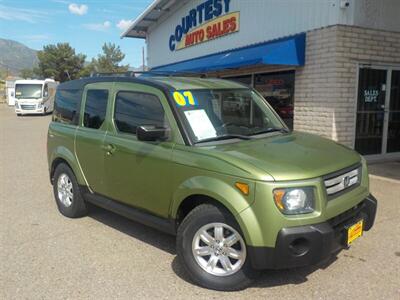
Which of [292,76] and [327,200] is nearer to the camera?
[327,200]

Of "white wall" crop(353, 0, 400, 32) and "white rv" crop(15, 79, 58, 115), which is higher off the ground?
"white wall" crop(353, 0, 400, 32)

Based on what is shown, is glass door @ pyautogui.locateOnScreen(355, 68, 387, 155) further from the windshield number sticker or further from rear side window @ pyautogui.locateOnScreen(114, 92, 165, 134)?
rear side window @ pyautogui.locateOnScreen(114, 92, 165, 134)

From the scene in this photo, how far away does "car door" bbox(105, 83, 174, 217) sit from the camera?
401 cm

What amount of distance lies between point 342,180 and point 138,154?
6.54 ft

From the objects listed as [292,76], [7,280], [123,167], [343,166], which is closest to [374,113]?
[292,76]

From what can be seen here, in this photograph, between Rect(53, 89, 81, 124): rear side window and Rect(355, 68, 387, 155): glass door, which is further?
Rect(355, 68, 387, 155): glass door

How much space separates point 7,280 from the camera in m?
3.80

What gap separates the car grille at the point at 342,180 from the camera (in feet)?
11.3

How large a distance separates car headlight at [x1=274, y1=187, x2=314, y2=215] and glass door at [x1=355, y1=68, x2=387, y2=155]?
6.49 m

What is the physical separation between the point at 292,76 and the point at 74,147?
6.42 m

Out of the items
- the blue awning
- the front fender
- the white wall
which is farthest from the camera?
the blue awning

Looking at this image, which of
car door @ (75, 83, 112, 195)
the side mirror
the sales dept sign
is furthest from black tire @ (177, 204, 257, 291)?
the sales dept sign

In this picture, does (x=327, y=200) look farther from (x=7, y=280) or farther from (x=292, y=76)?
(x=292, y=76)

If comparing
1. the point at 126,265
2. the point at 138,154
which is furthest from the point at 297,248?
the point at 138,154
